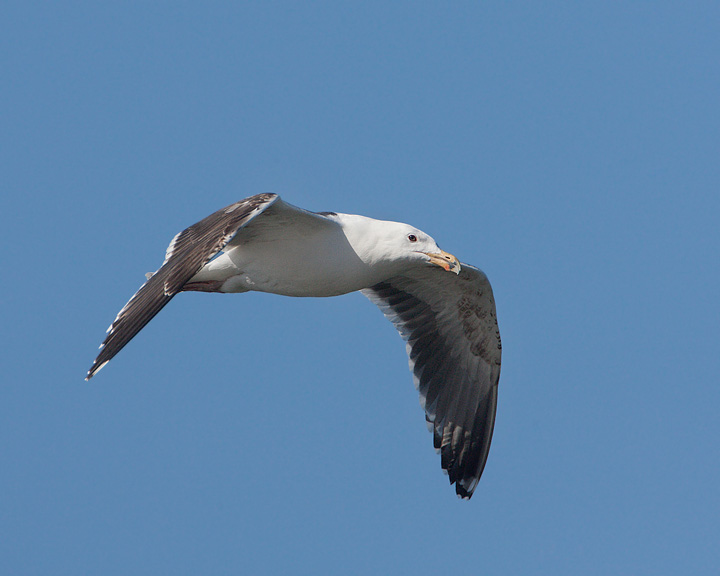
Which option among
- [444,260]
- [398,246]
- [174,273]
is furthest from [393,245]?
[174,273]

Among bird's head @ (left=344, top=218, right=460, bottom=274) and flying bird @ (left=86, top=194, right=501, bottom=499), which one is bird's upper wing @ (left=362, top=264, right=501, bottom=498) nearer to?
flying bird @ (left=86, top=194, right=501, bottom=499)

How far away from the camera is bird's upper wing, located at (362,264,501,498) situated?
11.1 metres

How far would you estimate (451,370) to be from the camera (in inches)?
440

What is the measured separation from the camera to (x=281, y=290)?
9.27 m

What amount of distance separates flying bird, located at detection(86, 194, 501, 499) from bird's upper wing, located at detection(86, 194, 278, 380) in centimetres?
1

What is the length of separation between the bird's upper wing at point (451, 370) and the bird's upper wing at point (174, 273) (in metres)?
3.20

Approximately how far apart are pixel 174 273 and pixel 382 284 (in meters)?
3.72

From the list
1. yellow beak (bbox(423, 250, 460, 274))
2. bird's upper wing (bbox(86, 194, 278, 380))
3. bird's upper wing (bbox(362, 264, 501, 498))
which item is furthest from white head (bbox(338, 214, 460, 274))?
bird's upper wing (bbox(362, 264, 501, 498))

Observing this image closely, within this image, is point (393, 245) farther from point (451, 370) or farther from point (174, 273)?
point (451, 370)

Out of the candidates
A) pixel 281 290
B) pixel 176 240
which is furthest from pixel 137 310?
pixel 281 290

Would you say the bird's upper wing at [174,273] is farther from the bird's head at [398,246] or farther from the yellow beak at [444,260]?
the yellow beak at [444,260]

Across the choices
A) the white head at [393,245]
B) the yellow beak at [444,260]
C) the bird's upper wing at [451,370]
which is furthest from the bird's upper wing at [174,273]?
the bird's upper wing at [451,370]

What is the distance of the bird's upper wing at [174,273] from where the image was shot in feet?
24.9

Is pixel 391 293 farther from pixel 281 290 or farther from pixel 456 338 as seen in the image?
pixel 281 290
